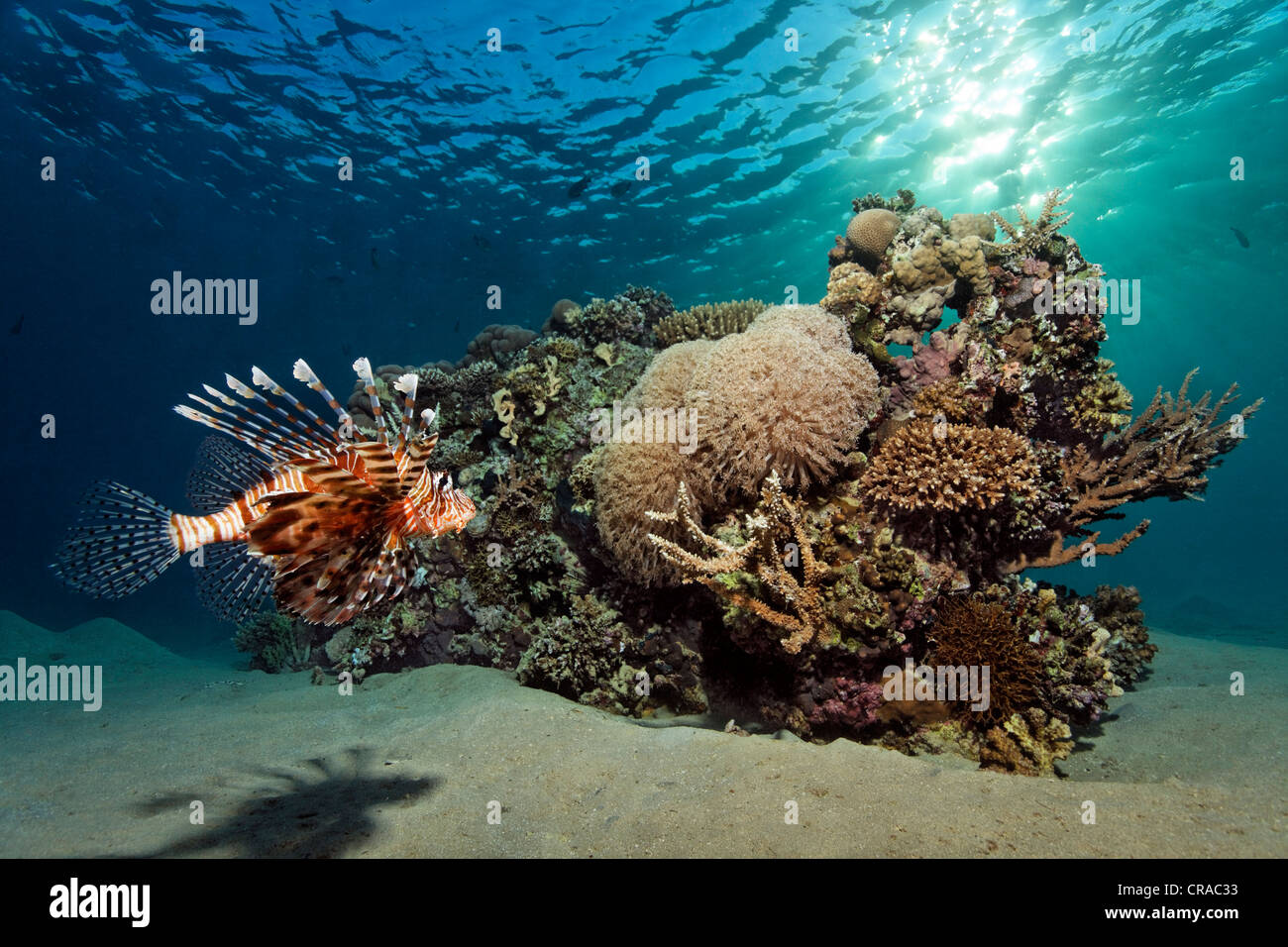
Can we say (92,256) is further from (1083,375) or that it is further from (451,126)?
(1083,375)

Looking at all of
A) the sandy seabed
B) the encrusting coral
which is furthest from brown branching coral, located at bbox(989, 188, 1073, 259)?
the sandy seabed

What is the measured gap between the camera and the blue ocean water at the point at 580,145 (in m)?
18.2

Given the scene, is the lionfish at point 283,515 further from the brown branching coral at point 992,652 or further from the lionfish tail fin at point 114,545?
the brown branching coral at point 992,652

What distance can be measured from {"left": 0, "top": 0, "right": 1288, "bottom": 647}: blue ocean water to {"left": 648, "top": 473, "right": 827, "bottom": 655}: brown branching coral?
65.3 ft

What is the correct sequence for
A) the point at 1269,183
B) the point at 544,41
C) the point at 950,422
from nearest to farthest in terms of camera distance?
the point at 950,422
the point at 544,41
the point at 1269,183

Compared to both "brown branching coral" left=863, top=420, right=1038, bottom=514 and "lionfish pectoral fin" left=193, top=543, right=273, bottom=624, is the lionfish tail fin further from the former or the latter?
"brown branching coral" left=863, top=420, right=1038, bottom=514

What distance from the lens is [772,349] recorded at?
5113 mm

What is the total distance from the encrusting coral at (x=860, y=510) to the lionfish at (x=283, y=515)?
26.8 inches

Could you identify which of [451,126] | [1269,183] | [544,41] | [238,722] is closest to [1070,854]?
[238,722]

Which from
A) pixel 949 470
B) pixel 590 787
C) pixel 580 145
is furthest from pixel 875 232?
pixel 580 145

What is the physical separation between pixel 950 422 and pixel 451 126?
26.7 metres

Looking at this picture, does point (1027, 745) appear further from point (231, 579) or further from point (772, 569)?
point (231, 579)

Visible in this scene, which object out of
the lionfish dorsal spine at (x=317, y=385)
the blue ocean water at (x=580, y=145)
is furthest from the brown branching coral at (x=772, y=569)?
the blue ocean water at (x=580, y=145)
